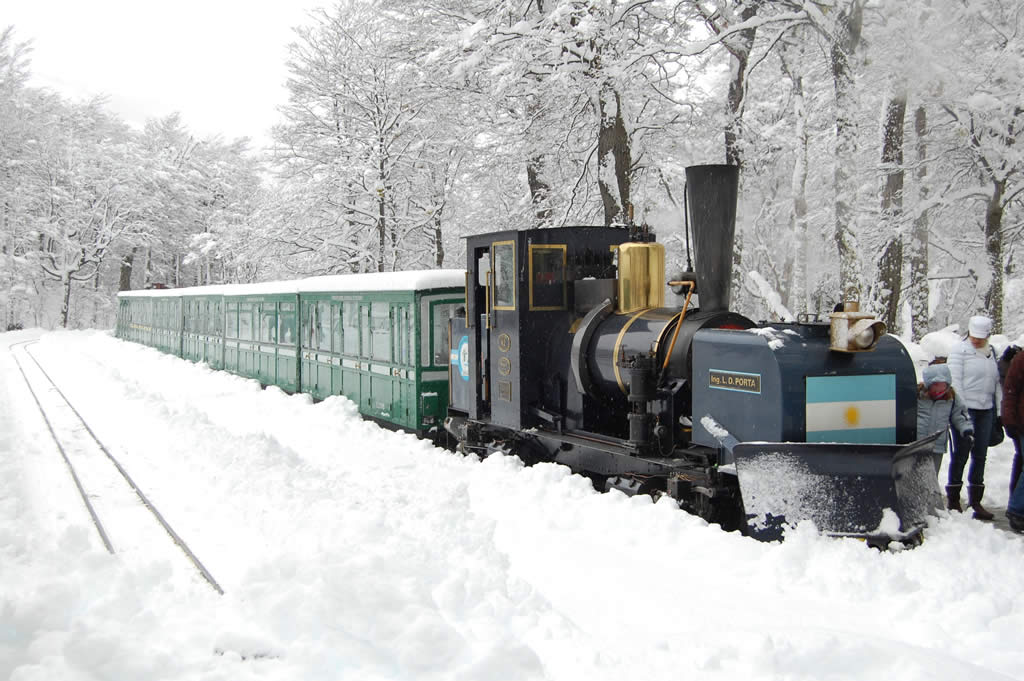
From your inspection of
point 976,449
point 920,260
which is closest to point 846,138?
point 920,260

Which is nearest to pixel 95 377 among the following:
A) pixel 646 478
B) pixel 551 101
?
pixel 551 101

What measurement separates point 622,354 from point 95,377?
55.1ft

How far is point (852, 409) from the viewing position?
5766 mm

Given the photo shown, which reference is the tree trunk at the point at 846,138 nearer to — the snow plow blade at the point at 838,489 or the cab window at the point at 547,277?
the cab window at the point at 547,277

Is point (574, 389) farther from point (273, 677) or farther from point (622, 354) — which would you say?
point (273, 677)

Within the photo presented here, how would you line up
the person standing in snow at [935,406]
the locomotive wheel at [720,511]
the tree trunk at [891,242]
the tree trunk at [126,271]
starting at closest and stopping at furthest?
the locomotive wheel at [720,511]
the person standing in snow at [935,406]
the tree trunk at [891,242]
the tree trunk at [126,271]

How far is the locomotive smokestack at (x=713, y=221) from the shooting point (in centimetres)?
630

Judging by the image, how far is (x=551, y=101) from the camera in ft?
49.3

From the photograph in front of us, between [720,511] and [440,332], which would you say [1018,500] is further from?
[440,332]

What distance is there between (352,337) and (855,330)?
905cm

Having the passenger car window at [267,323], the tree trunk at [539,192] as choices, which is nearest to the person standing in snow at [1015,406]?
the tree trunk at [539,192]

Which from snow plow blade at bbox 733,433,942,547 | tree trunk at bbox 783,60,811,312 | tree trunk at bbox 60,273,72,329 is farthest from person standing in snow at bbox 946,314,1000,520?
tree trunk at bbox 60,273,72,329

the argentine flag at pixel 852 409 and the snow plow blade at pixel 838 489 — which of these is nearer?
the snow plow blade at pixel 838 489

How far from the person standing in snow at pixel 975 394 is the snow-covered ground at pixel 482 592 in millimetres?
571
